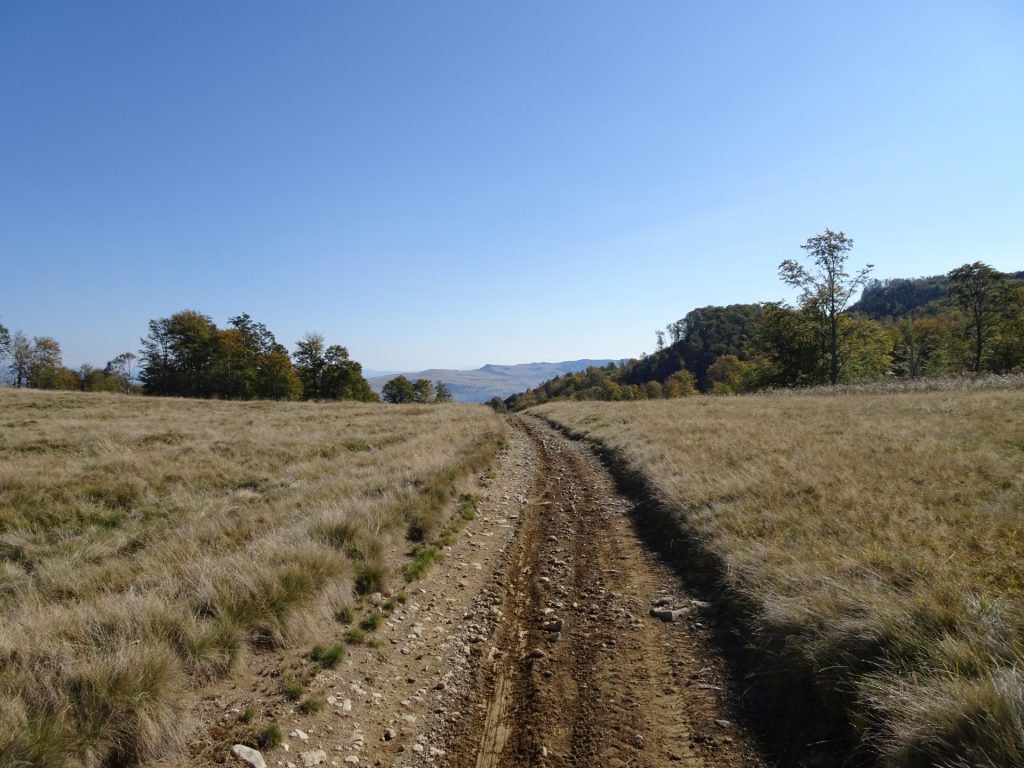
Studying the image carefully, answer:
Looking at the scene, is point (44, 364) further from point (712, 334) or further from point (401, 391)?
point (712, 334)

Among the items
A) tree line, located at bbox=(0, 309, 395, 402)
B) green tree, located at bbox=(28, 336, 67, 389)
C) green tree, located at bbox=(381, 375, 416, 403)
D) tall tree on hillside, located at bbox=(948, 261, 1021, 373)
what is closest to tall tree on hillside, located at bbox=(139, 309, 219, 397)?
tree line, located at bbox=(0, 309, 395, 402)

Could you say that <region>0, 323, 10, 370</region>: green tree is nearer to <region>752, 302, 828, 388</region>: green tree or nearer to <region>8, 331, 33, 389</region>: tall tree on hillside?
<region>8, 331, 33, 389</region>: tall tree on hillside

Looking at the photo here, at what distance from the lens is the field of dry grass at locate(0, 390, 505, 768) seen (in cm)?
392

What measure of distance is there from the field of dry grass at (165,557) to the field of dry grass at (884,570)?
5652 millimetres

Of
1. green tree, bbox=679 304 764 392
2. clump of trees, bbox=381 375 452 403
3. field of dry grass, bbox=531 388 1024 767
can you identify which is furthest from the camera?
green tree, bbox=679 304 764 392

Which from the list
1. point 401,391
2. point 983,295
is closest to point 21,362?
point 401,391

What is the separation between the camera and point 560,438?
2598 cm

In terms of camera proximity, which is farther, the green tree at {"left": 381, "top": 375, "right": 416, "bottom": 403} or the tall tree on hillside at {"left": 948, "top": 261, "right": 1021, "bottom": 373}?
the green tree at {"left": 381, "top": 375, "right": 416, "bottom": 403}

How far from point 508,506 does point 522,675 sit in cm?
704

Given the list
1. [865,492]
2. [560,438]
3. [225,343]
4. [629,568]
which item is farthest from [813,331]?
[225,343]

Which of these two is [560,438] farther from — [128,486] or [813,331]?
[813,331]

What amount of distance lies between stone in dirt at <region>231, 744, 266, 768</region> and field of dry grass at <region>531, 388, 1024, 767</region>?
488 centimetres

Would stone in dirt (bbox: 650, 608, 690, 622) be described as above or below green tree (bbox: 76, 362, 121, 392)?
below

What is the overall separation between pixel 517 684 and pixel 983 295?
6476cm
